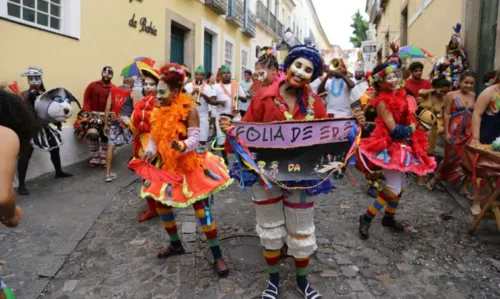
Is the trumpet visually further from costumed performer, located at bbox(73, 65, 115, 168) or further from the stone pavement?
costumed performer, located at bbox(73, 65, 115, 168)

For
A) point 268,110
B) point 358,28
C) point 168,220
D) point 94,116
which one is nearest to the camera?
point 268,110

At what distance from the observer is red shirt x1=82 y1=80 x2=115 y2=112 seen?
7141 mm

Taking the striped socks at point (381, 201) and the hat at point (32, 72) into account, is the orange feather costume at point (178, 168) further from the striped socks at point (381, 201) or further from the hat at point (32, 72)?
the hat at point (32, 72)

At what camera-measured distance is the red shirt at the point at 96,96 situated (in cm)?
714

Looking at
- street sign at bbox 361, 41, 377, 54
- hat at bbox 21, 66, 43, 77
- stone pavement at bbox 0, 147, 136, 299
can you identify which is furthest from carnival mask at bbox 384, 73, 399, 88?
street sign at bbox 361, 41, 377, 54

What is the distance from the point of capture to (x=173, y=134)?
3.42m

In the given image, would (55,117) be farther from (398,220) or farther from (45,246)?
(398,220)

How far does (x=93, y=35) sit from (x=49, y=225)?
4.51 meters

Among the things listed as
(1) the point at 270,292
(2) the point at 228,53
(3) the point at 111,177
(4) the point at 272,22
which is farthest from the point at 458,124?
(4) the point at 272,22

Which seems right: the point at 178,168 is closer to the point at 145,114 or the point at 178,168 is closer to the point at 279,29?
the point at 145,114

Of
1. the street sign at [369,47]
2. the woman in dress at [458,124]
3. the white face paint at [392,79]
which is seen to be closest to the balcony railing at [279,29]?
the street sign at [369,47]

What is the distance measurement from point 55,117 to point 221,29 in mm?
10788

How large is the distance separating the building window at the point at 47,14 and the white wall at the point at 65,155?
1.71 metres

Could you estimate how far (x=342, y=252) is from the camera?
3885 millimetres
